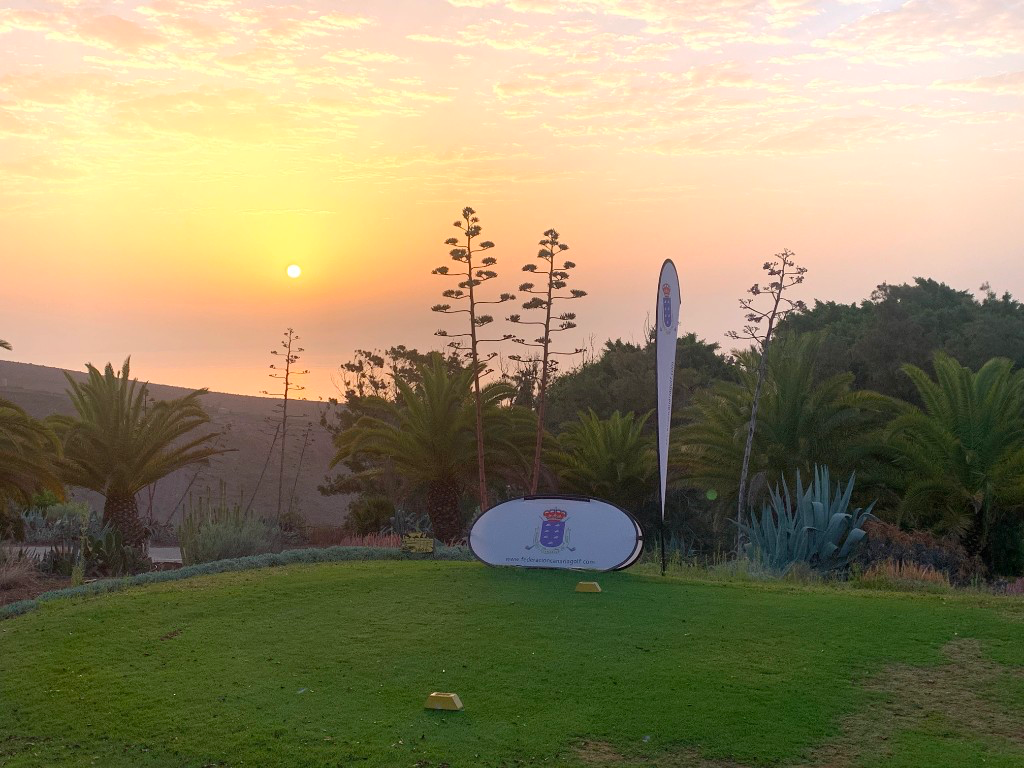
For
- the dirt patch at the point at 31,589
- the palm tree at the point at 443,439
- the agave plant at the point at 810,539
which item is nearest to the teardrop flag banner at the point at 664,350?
the agave plant at the point at 810,539

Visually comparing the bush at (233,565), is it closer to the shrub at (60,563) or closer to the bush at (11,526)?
the shrub at (60,563)

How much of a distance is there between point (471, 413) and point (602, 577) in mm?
14083

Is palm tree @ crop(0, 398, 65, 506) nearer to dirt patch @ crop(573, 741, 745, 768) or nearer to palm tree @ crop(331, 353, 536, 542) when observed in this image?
palm tree @ crop(331, 353, 536, 542)

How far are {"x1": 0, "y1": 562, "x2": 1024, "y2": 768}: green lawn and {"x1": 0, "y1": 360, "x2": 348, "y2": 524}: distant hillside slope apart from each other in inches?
1502

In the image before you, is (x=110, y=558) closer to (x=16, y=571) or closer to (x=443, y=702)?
(x=16, y=571)

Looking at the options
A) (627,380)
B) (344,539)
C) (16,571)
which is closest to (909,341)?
(627,380)

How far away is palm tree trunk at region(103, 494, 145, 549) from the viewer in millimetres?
24516

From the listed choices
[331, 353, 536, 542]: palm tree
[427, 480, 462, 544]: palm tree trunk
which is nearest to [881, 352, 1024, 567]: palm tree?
[331, 353, 536, 542]: palm tree

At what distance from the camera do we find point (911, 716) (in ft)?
26.5

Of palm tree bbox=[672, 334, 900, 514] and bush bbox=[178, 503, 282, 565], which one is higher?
palm tree bbox=[672, 334, 900, 514]

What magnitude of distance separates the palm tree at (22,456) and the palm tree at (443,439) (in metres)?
8.89

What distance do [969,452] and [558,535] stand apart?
12.2m

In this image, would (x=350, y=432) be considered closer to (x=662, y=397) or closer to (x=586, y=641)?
(x=662, y=397)

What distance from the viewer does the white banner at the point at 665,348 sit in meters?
14.5
